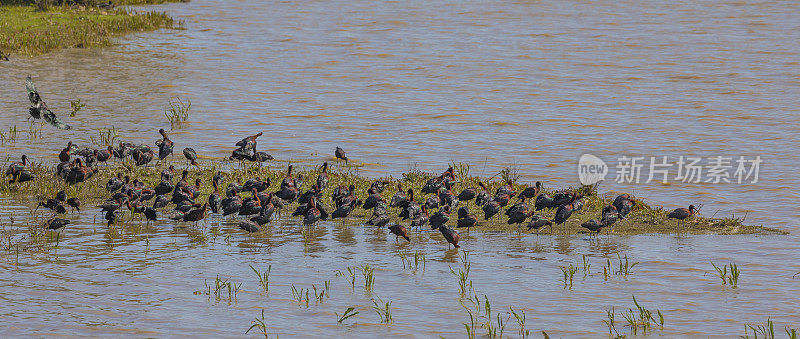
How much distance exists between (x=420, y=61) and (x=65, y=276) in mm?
21096

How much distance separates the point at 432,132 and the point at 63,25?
17.6 m

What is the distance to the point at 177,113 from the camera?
22422 millimetres

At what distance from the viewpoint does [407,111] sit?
76.9 feet

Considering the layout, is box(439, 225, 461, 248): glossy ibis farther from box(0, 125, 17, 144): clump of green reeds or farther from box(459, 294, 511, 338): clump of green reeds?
box(0, 125, 17, 144): clump of green reeds

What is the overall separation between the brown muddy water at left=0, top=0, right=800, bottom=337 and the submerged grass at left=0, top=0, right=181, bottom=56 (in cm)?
83

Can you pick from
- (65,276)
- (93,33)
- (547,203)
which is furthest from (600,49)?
(65,276)

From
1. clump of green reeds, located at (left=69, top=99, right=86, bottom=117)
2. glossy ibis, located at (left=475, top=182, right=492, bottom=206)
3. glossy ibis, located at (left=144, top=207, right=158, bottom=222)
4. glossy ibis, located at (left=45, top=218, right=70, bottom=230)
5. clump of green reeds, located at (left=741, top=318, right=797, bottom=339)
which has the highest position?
clump of green reeds, located at (left=69, top=99, right=86, bottom=117)

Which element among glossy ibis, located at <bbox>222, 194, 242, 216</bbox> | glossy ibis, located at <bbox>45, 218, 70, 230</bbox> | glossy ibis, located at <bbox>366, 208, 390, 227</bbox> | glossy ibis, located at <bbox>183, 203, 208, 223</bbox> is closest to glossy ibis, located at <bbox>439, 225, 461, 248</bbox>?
glossy ibis, located at <bbox>366, 208, 390, 227</bbox>

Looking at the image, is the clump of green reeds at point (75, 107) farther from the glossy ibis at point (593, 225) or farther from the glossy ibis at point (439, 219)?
→ the glossy ibis at point (593, 225)

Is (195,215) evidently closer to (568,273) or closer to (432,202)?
(432,202)

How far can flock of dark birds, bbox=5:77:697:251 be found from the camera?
43.1 ft

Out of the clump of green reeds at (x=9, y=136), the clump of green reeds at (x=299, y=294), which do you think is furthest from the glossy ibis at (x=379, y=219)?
the clump of green reeds at (x=9, y=136)

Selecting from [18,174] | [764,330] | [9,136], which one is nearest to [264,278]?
[764,330]

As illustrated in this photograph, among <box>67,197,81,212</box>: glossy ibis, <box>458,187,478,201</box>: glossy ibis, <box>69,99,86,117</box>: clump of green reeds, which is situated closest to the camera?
<box>67,197,81,212</box>: glossy ibis
